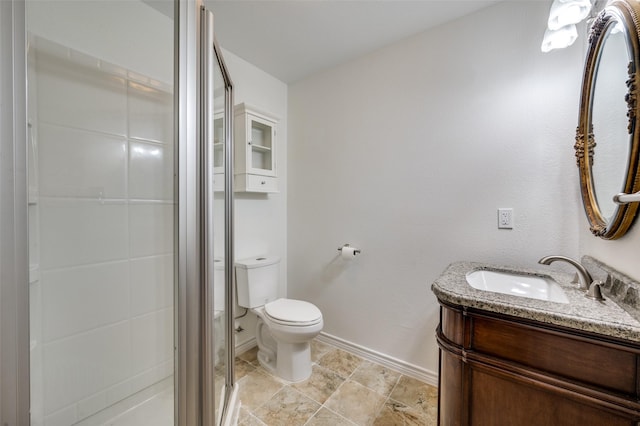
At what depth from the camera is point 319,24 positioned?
160cm

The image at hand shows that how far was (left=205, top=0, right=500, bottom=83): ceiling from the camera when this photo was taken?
57.0 inches

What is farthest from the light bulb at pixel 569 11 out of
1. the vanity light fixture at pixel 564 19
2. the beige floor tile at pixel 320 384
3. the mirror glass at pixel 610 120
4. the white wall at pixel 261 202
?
the beige floor tile at pixel 320 384

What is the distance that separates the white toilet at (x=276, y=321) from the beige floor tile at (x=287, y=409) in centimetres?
14

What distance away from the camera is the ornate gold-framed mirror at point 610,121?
30.8 inches

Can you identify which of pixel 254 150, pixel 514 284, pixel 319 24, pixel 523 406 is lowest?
pixel 523 406

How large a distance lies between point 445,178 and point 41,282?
2.02 m

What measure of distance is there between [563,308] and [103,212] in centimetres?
175

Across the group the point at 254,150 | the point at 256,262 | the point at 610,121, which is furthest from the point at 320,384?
the point at 610,121

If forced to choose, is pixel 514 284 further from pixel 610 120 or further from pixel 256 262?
pixel 256 262

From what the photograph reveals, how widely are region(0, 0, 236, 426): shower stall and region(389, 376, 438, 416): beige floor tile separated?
1.00 meters

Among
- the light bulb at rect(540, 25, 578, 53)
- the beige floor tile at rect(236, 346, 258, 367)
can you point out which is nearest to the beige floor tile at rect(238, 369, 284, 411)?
the beige floor tile at rect(236, 346, 258, 367)

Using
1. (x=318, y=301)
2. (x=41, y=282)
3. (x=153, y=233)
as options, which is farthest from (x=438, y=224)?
(x=41, y=282)

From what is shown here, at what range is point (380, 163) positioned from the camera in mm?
1851

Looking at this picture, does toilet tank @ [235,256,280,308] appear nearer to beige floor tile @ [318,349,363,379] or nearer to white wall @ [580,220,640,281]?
beige floor tile @ [318,349,363,379]
